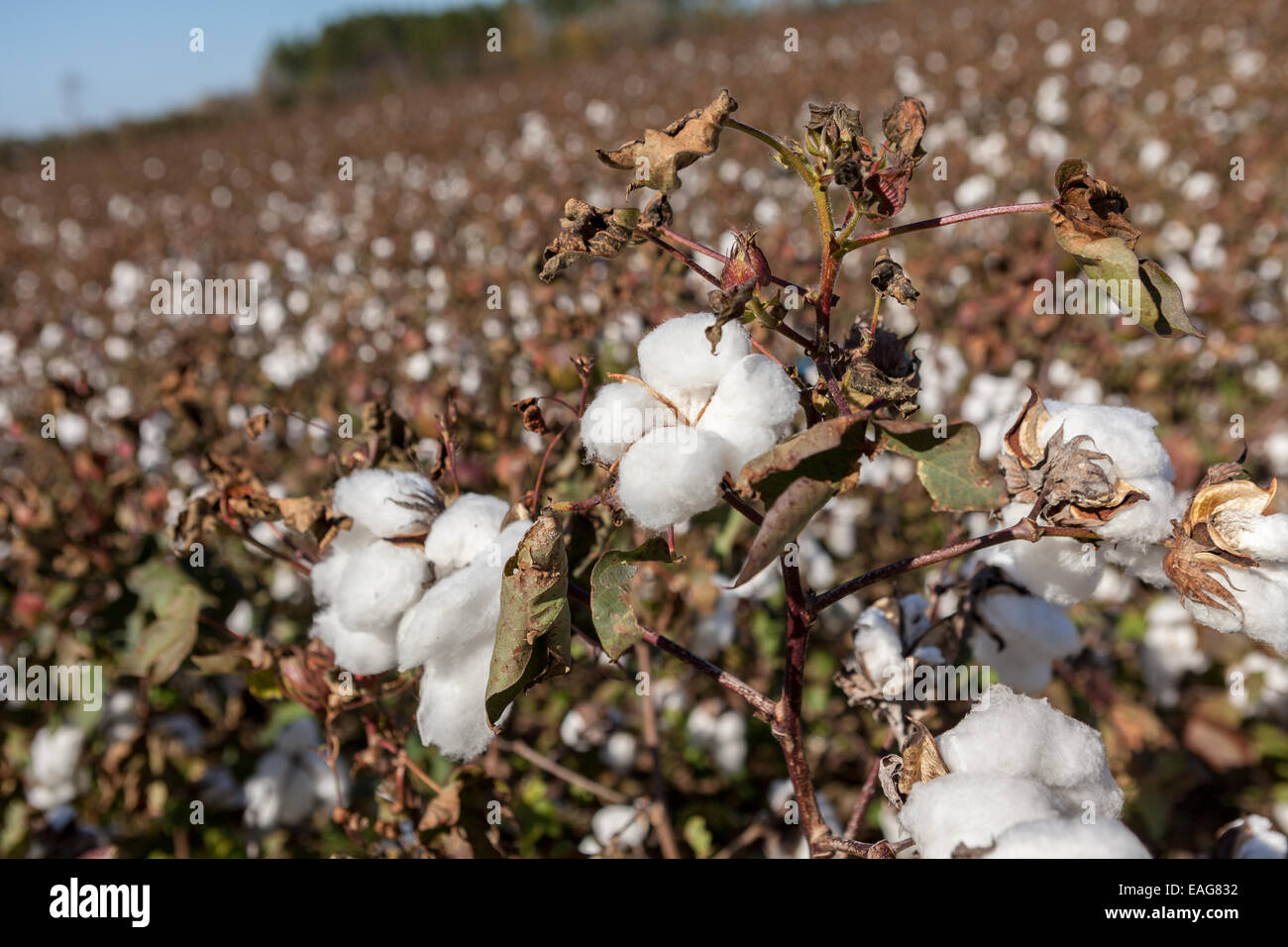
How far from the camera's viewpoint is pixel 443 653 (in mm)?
892

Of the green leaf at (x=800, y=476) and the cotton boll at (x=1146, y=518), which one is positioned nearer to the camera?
the green leaf at (x=800, y=476)

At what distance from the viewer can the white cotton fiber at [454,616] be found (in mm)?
850

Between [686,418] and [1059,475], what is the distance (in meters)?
0.34

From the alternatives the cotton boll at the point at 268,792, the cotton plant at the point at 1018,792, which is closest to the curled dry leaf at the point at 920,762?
the cotton plant at the point at 1018,792

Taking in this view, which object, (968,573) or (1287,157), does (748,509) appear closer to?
Result: (968,573)

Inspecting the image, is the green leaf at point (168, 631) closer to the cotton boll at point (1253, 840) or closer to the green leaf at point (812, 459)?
the green leaf at point (812, 459)

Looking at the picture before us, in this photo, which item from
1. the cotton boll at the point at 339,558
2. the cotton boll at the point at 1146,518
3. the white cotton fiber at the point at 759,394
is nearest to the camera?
the white cotton fiber at the point at 759,394

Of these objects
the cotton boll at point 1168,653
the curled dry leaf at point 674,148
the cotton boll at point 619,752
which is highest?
the curled dry leaf at point 674,148

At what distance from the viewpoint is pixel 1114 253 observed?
759 mm

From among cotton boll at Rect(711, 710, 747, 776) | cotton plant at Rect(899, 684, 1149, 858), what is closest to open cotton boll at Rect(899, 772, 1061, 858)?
cotton plant at Rect(899, 684, 1149, 858)

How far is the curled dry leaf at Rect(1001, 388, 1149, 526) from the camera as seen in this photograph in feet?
2.38

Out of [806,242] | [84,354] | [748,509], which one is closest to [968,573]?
[748,509]

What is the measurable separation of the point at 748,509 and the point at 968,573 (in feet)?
1.93

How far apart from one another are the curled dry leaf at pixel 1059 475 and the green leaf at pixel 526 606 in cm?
42
